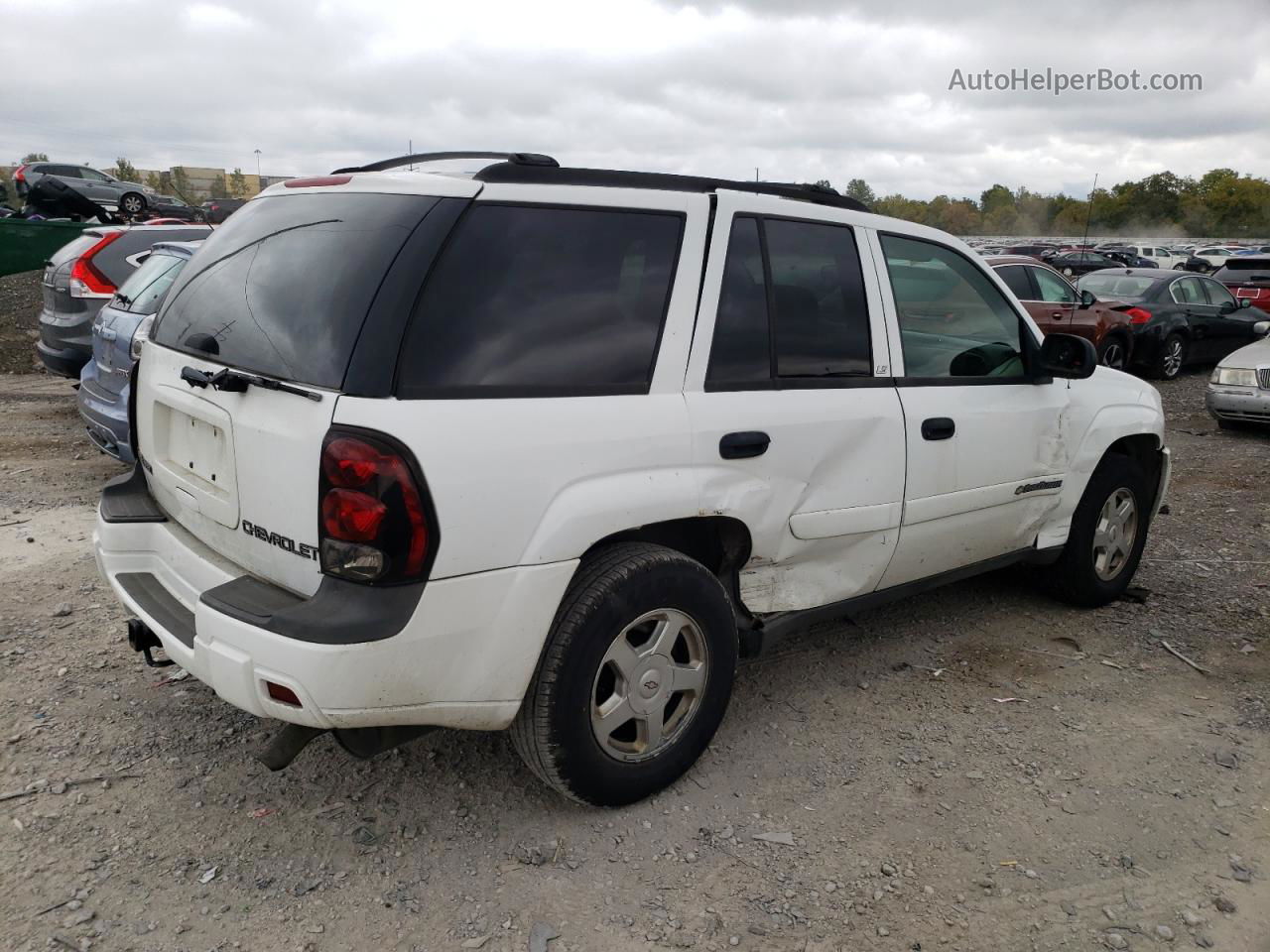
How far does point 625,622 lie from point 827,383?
3.74 ft

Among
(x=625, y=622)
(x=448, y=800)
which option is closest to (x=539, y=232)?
(x=625, y=622)

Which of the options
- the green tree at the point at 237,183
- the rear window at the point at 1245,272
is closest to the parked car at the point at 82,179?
the rear window at the point at 1245,272

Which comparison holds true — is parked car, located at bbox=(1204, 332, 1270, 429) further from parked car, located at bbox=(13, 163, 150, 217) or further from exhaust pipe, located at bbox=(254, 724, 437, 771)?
parked car, located at bbox=(13, 163, 150, 217)

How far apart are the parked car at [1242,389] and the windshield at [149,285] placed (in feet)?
31.6

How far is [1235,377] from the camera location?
10.1m

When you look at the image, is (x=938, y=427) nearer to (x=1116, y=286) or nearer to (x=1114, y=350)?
(x=1114, y=350)

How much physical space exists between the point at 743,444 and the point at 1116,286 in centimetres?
1353

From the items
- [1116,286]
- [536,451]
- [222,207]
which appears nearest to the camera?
[536,451]

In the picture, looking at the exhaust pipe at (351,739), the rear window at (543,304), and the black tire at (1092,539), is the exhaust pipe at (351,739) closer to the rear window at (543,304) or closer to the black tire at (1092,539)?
the rear window at (543,304)

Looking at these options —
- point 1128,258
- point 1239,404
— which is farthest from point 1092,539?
point 1128,258

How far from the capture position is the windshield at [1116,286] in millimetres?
14211

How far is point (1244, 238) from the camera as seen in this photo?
75375 millimetres

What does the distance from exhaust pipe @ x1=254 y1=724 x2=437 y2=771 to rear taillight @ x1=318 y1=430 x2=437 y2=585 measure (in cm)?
46

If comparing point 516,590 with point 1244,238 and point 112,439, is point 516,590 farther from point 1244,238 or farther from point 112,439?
point 1244,238
